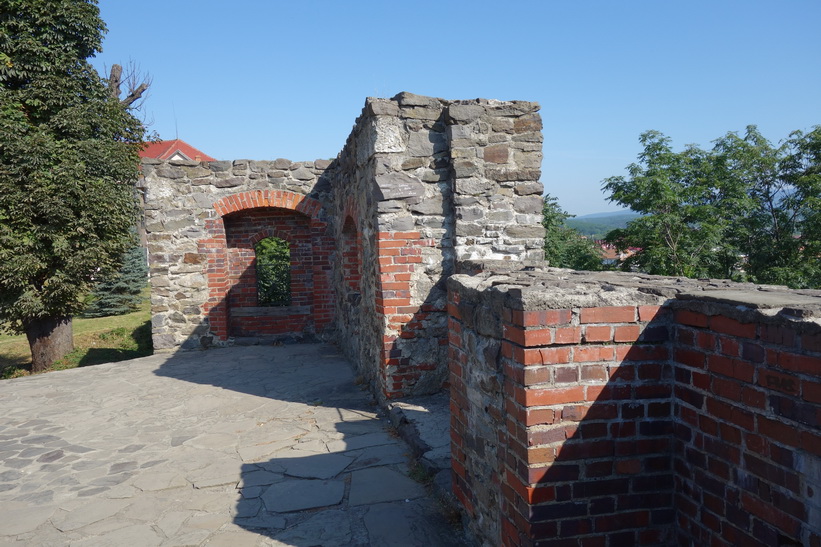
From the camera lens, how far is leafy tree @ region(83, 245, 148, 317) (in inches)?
683

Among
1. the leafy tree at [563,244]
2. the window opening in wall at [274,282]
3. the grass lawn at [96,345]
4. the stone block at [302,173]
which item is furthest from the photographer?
the leafy tree at [563,244]

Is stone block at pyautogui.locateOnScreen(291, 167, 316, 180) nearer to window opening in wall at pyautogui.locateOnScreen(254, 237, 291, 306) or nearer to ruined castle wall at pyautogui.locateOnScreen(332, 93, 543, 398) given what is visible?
window opening in wall at pyautogui.locateOnScreen(254, 237, 291, 306)

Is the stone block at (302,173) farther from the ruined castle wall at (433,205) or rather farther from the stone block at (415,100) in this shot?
the stone block at (415,100)

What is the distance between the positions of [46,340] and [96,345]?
7.18 feet

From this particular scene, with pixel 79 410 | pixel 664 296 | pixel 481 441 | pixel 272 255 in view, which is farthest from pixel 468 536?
pixel 272 255

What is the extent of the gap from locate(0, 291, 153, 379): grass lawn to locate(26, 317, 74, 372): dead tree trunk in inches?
7.8

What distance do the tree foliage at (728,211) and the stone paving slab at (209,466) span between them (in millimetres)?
9829

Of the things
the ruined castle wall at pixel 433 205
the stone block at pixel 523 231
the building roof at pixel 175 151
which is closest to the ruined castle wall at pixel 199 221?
the ruined castle wall at pixel 433 205

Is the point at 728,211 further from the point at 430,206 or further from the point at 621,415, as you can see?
the point at 621,415

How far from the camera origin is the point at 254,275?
898 centimetres

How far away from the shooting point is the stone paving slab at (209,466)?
3.02 metres

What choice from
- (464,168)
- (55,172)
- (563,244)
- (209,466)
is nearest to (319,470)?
(209,466)

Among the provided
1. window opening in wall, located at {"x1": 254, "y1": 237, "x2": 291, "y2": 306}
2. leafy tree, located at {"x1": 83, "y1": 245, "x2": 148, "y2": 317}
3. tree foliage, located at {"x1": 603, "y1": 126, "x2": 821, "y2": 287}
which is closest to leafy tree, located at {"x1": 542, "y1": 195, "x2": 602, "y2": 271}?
tree foliage, located at {"x1": 603, "y1": 126, "x2": 821, "y2": 287}

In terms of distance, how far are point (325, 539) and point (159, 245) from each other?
6680 millimetres
